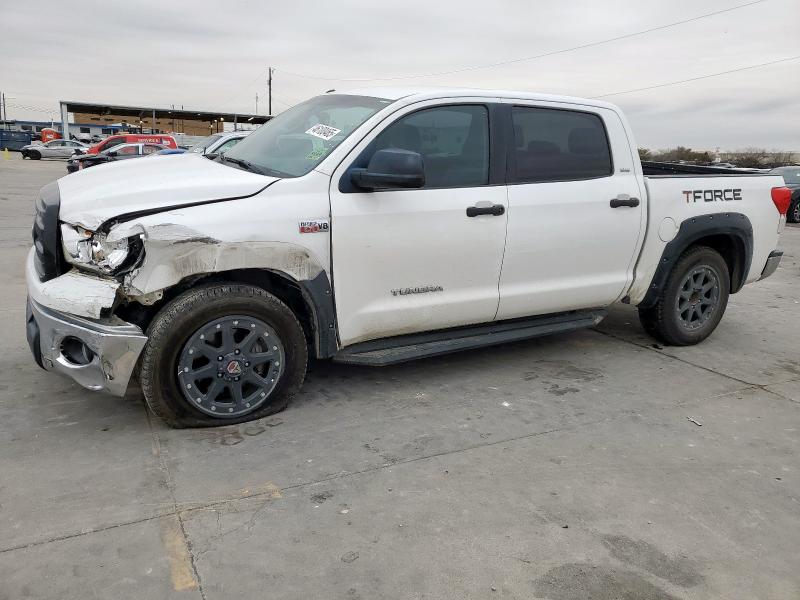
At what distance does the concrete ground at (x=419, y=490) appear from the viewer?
248 centimetres

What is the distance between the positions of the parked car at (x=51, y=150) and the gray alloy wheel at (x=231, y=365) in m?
42.1

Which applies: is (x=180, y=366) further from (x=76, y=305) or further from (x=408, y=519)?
(x=408, y=519)

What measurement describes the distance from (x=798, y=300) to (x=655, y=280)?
348cm

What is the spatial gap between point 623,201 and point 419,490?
2694 millimetres

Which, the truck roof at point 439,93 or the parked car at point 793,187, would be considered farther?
the parked car at point 793,187

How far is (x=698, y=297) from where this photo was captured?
17.6 feet

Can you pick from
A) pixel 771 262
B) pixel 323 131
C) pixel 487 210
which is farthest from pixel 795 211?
pixel 323 131

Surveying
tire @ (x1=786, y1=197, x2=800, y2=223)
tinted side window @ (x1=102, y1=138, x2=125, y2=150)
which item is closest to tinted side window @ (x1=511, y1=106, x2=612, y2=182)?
tire @ (x1=786, y1=197, x2=800, y2=223)

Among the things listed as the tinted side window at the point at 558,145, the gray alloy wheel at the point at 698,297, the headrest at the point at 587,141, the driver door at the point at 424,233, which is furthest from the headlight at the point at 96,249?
the gray alloy wheel at the point at 698,297

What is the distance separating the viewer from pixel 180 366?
339 cm

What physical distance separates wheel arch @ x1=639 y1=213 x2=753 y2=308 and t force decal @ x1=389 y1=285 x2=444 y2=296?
6.58 feet

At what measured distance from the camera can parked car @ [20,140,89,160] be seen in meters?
40.4

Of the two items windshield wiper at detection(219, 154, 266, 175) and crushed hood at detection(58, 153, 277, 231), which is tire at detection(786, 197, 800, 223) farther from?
crushed hood at detection(58, 153, 277, 231)

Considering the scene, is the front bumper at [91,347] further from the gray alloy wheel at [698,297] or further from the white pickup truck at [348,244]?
the gray alloy wheel at [698,297]
